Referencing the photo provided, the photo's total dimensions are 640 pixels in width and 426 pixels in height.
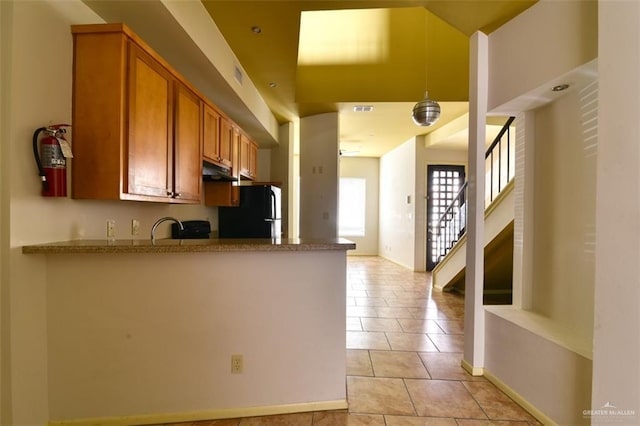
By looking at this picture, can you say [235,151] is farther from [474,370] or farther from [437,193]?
[437,193]

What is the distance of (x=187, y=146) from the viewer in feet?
7.79

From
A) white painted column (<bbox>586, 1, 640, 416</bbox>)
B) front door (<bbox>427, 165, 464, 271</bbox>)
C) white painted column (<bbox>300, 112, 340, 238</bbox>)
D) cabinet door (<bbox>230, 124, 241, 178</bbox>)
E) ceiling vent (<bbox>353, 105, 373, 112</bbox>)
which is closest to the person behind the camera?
white painted column (<bbox>586, 1, 640, 416</bbox>)

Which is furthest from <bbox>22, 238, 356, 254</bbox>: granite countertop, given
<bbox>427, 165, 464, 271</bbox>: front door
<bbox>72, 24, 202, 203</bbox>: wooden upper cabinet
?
<bbox>427, 165, 464, 271</bbox>: front door

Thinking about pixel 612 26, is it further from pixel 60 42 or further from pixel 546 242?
pixel 60 42

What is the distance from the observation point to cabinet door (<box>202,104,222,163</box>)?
2717mm

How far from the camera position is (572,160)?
2010 millimetres

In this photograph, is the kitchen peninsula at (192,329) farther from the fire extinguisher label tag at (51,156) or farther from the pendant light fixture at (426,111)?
the pendant light fixture at (426,111)

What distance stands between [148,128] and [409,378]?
2632 millimetres

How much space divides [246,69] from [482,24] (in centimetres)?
248

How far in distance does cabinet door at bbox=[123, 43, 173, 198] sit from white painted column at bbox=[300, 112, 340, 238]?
3.20 meters

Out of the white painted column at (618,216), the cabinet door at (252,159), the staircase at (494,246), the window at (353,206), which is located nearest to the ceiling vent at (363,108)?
the cabinet door at (252,159)

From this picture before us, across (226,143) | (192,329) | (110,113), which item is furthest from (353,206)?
(110,113)

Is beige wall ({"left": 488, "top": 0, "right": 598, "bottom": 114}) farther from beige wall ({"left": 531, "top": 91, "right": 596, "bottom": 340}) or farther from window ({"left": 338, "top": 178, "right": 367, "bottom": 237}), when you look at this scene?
window ({"left": 338, "top": 178, "right": 367, "bottom": 237})

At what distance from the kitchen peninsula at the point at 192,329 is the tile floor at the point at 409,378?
0.20m
